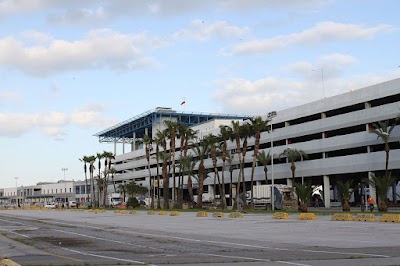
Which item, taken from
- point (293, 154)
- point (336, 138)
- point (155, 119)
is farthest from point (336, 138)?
point (155, 119)

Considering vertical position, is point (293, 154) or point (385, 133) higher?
point (385, 133)

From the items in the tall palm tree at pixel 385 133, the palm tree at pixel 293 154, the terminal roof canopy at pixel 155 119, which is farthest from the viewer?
the terminal roof canopy at pixel 155 119

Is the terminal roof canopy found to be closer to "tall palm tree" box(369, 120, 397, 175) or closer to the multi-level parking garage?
the multi-level parking garage

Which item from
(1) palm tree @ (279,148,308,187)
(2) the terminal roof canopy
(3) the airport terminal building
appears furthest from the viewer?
(2) the terminal roof canopy

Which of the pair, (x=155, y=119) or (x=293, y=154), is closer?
(x=293, y=154)

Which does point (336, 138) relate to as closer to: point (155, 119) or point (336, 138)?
point (336, 138)

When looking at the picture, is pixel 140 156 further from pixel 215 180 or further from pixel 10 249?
pixel 10 249

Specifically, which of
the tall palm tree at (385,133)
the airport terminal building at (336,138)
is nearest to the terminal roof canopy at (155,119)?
the airport terminal building at (336,138)

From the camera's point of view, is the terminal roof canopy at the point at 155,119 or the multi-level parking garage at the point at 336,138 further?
the terminal roof canopy at the point at 155,119

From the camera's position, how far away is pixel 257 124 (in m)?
78.4

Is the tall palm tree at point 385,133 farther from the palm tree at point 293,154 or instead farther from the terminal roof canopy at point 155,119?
the terminal roof canopy at point 155,119

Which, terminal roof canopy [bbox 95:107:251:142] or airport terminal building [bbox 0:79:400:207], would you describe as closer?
airport terminal building [bbox 0:79:400:207]

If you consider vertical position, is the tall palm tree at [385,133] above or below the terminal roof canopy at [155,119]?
below

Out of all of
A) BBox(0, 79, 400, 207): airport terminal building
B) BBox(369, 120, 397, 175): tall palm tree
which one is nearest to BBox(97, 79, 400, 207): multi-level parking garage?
BBox(0, 79, 400, 207): airport terminal building
